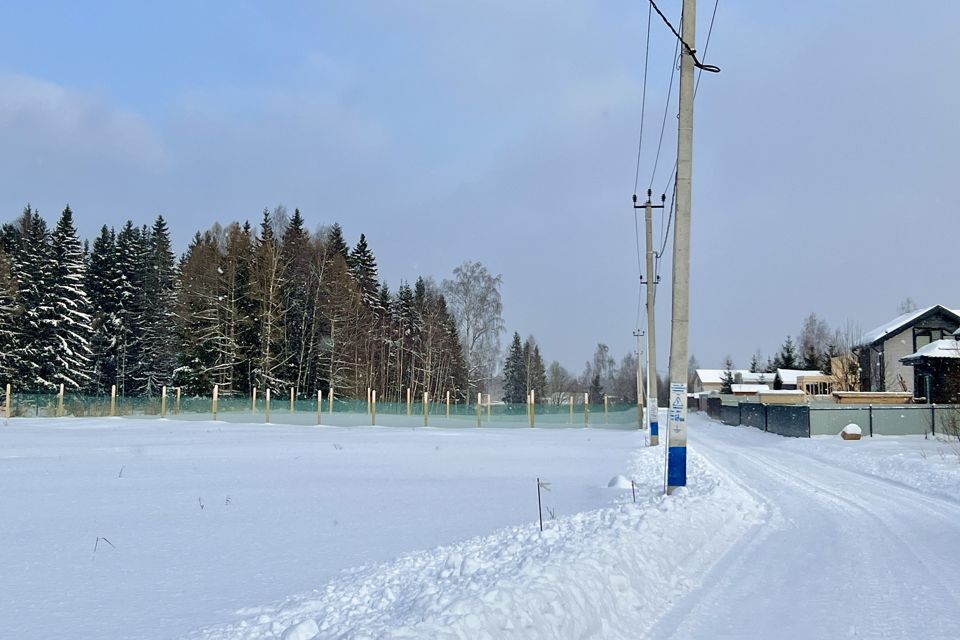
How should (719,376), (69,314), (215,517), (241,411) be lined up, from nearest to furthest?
(215,517) < (241,411) < (69,314) < (719,376)

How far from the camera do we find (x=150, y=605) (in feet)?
19.5

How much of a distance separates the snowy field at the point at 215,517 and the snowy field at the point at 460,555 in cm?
4

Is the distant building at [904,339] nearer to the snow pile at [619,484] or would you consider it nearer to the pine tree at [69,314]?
the snow pile at [619,484]

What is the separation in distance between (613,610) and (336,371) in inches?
1999

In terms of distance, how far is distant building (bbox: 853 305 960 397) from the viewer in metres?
53.8

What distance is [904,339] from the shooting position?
180 feet

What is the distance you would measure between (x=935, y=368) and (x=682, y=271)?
3870 cm

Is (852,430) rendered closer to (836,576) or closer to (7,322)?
(836,576)

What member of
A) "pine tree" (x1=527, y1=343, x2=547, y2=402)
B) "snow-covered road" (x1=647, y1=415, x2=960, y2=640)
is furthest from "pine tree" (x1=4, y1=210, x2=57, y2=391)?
"pine tree" (x1=527, y1=343, x2=547, y2=402)

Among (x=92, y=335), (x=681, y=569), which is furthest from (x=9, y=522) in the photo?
(x=92, y=335)

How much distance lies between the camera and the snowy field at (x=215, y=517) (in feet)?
20.0

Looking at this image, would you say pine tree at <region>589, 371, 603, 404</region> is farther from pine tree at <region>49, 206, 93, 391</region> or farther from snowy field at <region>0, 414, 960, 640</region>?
snowy field at <region>0, 414, 960, 640</region>

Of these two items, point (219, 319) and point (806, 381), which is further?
point (806, 381)

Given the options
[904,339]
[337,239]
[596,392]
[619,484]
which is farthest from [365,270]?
[596,392]
